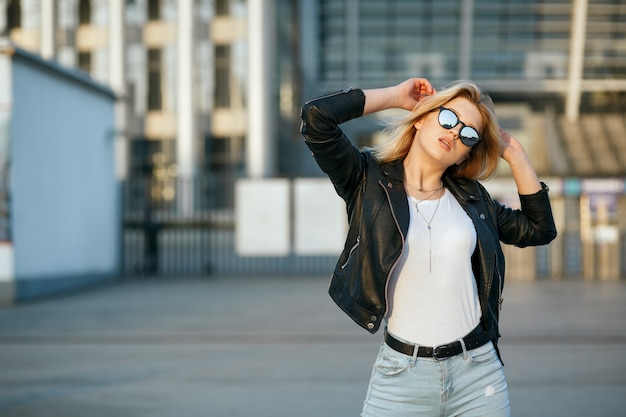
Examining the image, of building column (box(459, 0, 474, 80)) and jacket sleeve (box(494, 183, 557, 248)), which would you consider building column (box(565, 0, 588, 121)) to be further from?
jacket sleeve (box(494, 183, 557, 248))

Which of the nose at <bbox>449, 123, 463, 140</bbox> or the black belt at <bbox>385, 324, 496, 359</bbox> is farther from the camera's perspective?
the nose at <bbox>449, 123, 463, 140</bbox>

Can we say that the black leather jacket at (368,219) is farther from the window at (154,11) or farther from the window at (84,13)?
the window at (84,13)

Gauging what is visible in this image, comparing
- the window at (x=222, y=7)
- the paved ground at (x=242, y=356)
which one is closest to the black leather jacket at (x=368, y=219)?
the paved ground at (x=242, y=356)

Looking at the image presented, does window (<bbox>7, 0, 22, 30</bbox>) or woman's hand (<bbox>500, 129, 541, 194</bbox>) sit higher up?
window (<bbox>7, 0, 22, 30</bbox>)

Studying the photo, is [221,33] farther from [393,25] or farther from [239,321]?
[239,321]

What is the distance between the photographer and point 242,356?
25.3 feet

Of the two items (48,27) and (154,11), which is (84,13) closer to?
(48,27)

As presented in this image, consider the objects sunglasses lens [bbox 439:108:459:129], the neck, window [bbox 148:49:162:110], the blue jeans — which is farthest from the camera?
window [bbox 148:49:162:110]

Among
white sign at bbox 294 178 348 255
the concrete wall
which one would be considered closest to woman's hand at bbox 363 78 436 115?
the concrete wall

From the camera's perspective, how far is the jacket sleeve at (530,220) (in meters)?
3.02

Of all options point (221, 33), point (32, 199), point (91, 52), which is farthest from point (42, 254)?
point (91, 52)

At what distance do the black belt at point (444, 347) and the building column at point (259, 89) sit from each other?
37.2 metres

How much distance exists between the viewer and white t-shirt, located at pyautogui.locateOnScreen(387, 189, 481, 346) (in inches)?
104

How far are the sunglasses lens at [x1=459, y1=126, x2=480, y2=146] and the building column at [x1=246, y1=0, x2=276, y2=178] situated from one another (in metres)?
37.2
